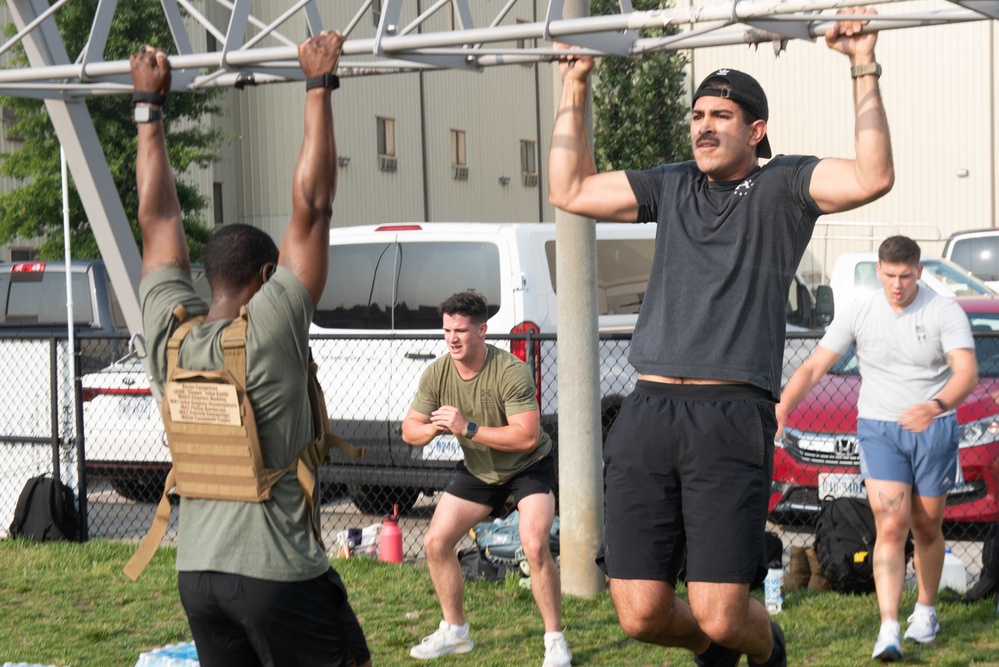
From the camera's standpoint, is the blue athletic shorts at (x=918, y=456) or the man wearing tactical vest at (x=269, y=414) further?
the blue athletic shorts at (x=918, y=456)

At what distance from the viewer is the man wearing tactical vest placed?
11.6 ft

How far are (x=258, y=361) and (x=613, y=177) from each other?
158 cm

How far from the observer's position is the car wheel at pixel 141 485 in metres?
10.8

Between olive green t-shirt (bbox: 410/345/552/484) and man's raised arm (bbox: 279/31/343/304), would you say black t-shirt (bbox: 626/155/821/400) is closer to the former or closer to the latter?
man's raised arm (bbox: 279/31/343/304)

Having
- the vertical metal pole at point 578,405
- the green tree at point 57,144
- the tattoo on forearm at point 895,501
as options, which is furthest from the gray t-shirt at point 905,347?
the green tree at point 57,144

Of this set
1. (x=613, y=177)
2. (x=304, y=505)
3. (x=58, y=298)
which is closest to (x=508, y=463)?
(x=613, y=177)

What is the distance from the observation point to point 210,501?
3668 mm

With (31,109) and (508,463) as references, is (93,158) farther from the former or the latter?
(31,109)

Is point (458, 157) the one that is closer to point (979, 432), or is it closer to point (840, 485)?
point (979, 432)

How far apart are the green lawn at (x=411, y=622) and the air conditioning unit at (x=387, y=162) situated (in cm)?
2300

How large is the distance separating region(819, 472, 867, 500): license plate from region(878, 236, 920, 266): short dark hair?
229 centimetres

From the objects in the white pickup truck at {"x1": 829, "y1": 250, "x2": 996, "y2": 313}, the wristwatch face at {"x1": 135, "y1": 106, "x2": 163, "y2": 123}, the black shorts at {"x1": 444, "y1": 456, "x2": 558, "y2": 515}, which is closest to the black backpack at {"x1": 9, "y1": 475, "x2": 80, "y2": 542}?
the black shorts at {"x1": 444, "y1": 456, "x2": 558, "y2": 515}

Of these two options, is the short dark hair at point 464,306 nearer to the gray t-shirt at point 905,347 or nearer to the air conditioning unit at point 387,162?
the gray t-shirt at point 905,347

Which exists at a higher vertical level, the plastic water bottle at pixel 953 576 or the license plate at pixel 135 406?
the license plate at pixel 135 406
